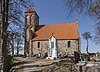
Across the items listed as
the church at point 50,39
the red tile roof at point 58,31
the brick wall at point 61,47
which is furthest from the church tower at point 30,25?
the brick wall at point 61,47

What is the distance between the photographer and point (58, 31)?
51188 millimetres

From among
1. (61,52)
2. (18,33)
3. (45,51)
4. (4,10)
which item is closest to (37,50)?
(45,51)

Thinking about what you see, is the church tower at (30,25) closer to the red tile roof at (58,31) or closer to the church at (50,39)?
the church at (50,39)

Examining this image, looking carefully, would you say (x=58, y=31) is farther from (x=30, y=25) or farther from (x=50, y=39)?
(x=30, y=25)

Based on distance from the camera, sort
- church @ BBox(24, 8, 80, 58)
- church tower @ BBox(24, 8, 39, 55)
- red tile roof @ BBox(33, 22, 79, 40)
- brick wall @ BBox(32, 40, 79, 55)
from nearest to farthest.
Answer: brick wall @ BBox(32, 40, 79, 55) < church @ BBox(24, 8, 80, 58) < red tile roof @ BBox(33, 22, 79, 40) < church tower @ BBox(24, 8, 39, 55)

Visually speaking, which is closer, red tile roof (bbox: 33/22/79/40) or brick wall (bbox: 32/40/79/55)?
brick wall (bbox: 32/40/79/55)

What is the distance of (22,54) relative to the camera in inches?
1999

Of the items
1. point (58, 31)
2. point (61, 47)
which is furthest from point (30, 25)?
point (61, 47)

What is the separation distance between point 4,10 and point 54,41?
37.0m

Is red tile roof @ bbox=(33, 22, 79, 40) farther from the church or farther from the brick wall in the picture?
the brick wall

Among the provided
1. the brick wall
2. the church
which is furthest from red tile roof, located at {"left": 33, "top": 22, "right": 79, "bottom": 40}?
the brick wall

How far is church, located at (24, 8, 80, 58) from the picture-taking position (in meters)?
48.0

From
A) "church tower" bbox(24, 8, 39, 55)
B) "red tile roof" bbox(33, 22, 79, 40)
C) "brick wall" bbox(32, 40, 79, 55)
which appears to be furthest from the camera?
"church tower" bbox(24, 8, 39, 55)

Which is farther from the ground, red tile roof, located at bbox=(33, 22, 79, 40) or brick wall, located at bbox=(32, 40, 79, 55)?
red tile roof, located at bbox=(33, 22, 79, 40)
